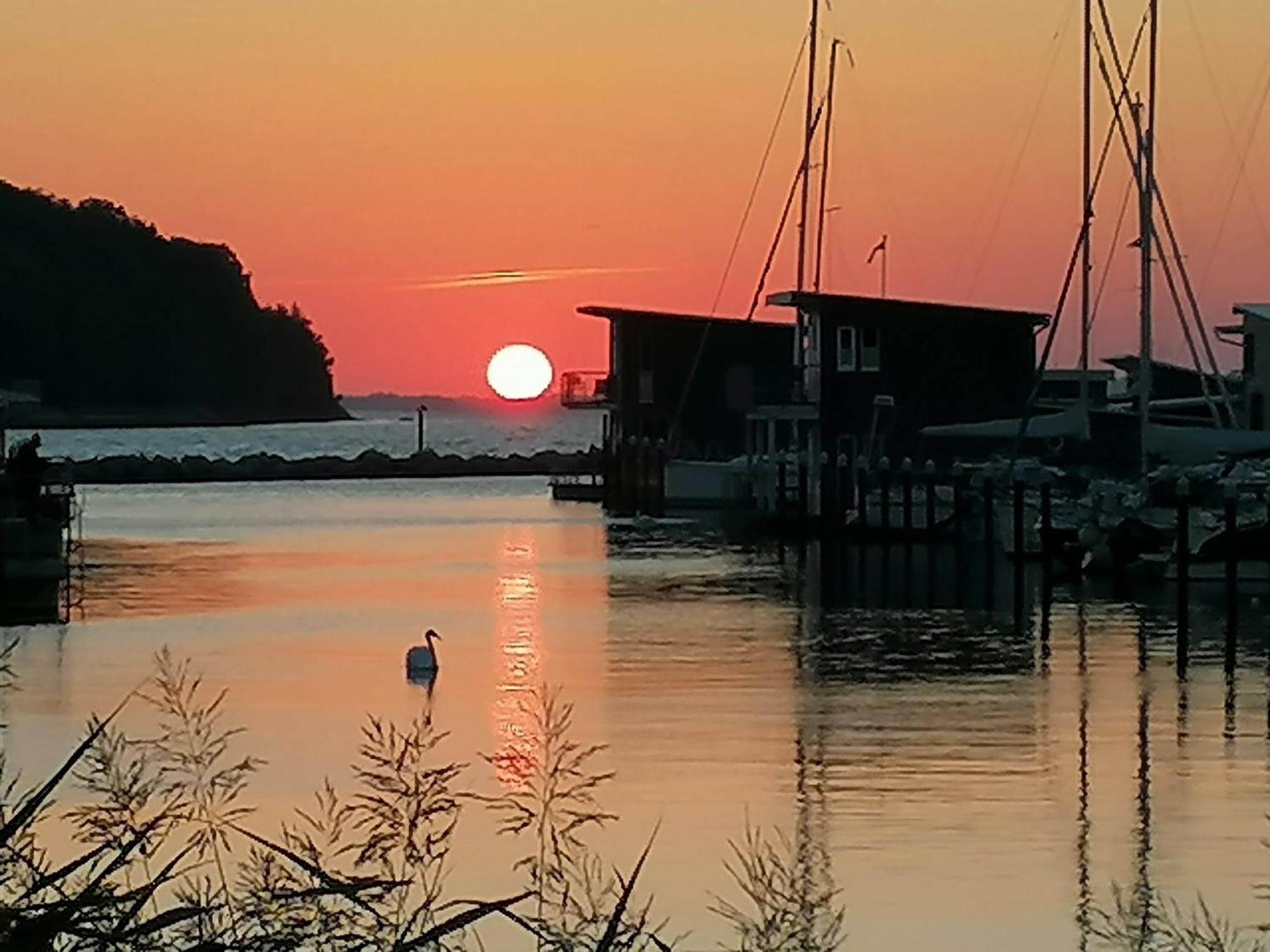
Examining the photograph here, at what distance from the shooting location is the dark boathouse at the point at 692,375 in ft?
261

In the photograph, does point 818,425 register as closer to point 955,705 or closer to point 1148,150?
point 1148,150

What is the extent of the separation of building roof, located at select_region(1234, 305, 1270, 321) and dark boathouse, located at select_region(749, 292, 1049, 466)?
228 inches

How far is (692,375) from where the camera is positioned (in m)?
79.2

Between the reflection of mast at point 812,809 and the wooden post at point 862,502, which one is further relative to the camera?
the wooden post at point 862,502

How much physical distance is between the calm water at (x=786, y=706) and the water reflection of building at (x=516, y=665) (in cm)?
12

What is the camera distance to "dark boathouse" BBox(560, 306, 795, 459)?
79.7 metres

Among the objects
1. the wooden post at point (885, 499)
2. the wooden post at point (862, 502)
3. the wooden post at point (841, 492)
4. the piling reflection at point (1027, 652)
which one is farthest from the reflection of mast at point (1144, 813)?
the wooden post at point (841, 492)

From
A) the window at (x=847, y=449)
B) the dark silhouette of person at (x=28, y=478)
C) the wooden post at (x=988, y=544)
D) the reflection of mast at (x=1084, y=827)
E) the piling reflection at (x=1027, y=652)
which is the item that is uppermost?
the window at (x=847, y=449)

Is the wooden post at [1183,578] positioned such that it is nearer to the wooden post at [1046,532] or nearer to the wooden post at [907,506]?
the wooden post at [1046,532]

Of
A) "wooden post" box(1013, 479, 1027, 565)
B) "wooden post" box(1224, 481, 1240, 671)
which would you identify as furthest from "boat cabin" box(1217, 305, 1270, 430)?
"wooden post" box(1224, 481, 1240, 671)

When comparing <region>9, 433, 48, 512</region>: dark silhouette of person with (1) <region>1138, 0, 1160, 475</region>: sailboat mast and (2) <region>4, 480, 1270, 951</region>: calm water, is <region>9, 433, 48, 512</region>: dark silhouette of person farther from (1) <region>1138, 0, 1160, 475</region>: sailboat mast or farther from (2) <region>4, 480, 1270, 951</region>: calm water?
(1) <region>1138, 0, 1160, 475</region>: sailboat mast

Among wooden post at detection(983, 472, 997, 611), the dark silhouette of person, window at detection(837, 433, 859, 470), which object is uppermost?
window at detection(837, 433, 859, 470)

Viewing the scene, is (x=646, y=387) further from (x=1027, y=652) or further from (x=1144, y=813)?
(x=1144, y=813)

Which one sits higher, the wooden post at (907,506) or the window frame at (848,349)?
the window frame at (848,349)
